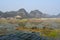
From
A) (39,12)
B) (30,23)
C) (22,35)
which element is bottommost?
(22,35)

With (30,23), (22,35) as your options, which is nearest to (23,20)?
(30,23)

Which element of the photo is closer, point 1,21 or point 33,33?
point 33,33

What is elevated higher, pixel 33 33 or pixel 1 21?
pixel 1 21

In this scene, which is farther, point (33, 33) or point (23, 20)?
point (23, 20)

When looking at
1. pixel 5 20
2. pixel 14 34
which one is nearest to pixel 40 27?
pixel 14 34

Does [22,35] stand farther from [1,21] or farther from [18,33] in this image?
[1,21]

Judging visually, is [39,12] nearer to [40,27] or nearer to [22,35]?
[40,27]

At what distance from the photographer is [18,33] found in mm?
3166

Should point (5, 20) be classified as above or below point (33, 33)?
above

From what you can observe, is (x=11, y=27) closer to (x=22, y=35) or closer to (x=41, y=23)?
(x=22, y=35)

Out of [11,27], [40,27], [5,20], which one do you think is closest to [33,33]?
[40,27]

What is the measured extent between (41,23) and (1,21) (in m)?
0.89

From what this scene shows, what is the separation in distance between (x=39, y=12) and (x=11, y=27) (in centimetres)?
74

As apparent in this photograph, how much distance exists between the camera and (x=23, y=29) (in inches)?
127
